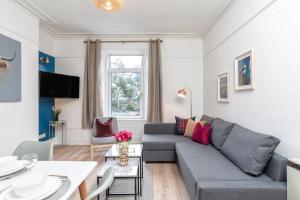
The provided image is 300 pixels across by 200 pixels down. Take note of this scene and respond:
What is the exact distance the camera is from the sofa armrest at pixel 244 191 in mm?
1567

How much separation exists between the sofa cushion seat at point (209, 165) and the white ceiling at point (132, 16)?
98.2 inches

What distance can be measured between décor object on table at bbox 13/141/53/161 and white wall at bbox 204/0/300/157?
238cm

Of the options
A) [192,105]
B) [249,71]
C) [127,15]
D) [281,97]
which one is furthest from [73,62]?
[281,97]

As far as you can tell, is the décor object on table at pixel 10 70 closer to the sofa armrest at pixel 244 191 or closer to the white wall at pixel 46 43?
the white wall at pixel 46 43

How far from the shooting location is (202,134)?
3236mm

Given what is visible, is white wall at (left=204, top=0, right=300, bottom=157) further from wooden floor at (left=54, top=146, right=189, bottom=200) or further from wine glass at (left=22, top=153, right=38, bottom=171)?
wine glass at (left=22, top=153, right=38, bottom=171)

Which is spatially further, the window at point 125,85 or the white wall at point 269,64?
the window at point 125,85

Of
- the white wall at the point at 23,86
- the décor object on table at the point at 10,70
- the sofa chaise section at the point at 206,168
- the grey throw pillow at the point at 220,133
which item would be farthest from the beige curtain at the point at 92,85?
the grey throw pillow at the point at 220,133

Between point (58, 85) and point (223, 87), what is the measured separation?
3.54 metres

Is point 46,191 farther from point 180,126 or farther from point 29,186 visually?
point 180,126

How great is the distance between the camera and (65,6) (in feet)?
10.8

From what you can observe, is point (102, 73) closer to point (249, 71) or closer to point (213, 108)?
point (213, 108)

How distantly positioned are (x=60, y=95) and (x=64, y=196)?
357 centimetres

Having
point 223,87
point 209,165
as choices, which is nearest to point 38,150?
point 209,165
